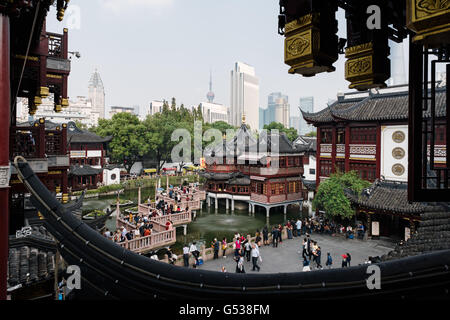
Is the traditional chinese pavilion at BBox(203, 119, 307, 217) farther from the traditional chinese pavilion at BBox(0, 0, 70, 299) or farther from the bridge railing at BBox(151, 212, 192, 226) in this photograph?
the traditional chinese pavilion at BBox(0, 0, 70, 299)

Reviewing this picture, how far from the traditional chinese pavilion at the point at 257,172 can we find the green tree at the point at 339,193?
Answer: 7.40m

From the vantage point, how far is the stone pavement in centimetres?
1609

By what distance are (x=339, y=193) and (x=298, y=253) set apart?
222 inches

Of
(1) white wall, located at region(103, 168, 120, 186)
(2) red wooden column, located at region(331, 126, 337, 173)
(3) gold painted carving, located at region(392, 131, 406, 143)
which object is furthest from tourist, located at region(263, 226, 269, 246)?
(1) white wall, located at region(103, 168, 120, 186)

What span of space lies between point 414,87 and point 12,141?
7.32 meters

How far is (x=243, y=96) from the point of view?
7136 inches

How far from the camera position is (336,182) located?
21.8 meters

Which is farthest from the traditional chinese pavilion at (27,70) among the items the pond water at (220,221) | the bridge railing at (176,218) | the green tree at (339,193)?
the green tree at (339,193)

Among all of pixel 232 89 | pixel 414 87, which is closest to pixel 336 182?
pixel 414 87

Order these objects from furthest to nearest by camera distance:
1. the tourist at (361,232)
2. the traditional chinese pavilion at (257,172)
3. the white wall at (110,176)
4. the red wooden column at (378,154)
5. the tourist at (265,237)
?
the white wall at (110,176)
the traditional chinese pavilion at (257,172)
the red wooden column at (378,154)
the tourist at (361,232)
the tourist at (265,237)

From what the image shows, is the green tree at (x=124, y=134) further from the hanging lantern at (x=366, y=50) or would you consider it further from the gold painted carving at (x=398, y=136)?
the hanging lantern at (x=366, y=50)

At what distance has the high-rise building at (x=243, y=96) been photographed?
18038cm

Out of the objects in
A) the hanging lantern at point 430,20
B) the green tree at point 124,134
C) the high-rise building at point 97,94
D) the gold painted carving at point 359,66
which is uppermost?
the high-rise building at point 97,94

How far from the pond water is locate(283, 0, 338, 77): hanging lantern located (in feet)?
61.7
